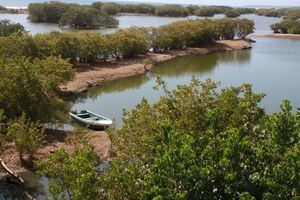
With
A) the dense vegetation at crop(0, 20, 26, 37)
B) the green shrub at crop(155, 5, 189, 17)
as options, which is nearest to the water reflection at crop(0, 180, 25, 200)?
the dense vegetation at crop(0, 20, 26, 37)

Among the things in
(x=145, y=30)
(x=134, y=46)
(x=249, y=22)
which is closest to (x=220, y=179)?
(x=134, y=46)

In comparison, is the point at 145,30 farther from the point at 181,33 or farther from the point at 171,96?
the point at 171,96

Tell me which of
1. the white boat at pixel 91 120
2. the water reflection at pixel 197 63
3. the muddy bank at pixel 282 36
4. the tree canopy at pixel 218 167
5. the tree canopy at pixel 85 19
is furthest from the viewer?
the muddy bank at pixel 282 36

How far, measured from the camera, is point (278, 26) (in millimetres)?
108312

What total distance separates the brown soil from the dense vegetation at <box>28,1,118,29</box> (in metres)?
70.1

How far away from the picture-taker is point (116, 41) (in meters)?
58.7

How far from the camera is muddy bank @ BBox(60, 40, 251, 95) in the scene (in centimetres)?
4601

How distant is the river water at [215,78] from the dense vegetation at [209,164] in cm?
909

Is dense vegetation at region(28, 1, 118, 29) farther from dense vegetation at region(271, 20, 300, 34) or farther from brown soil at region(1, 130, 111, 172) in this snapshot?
brown soil at region(1, 130, 111, 172)

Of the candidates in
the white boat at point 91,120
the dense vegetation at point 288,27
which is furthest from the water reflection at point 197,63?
the dense vegetation at point 288,27

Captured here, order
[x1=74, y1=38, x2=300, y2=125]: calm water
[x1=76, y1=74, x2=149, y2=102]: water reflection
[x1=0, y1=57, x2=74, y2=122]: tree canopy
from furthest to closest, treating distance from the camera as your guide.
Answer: [x1=76, y1=74, x2=149, y2=102]: water reflection
[x1=74, y1=38, x2=300, y2=125]: calm water
[x1=0, y1=57, x2=74, y2=122]: tree canopy

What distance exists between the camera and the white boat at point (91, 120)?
31.5m

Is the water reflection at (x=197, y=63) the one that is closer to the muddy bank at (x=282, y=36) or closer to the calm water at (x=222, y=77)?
the calm water at (x=222, y=77)

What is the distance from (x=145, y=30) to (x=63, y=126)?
1524 inches
